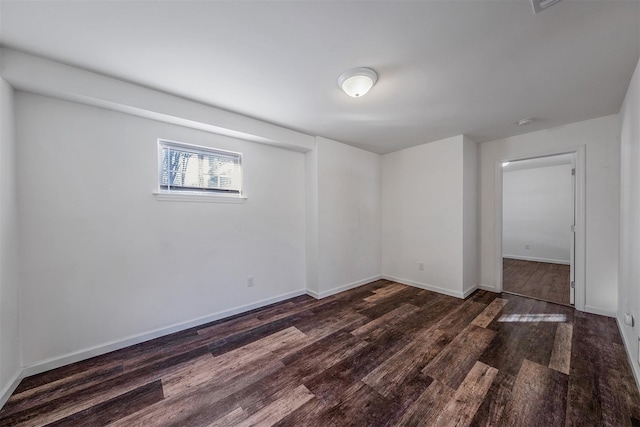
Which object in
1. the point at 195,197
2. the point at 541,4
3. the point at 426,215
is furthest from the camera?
the point at 426,215

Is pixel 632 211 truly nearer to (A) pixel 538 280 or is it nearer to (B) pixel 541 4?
(B) pixel 541 4

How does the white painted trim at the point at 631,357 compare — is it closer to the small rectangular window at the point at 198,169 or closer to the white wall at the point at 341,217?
the white wall at the point at 341,217

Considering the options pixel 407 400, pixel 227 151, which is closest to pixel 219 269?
pixel 227 151

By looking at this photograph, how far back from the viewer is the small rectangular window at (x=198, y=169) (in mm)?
2338

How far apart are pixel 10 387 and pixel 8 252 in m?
0.94

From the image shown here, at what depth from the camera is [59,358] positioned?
183 centimetres

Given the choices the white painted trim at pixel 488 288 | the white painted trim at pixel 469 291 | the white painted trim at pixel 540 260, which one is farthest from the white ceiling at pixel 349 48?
the white painted trim at pixel 540 260

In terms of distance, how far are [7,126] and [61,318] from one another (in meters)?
1.51

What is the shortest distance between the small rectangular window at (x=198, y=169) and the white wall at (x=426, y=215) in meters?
2.70

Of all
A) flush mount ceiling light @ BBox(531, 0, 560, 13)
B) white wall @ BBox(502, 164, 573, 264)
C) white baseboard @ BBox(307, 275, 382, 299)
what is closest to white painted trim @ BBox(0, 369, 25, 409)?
white baseboard @ BBox(307, 275, 382, 299)

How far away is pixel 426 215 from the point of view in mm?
3611

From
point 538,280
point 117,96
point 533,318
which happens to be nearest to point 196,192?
point 117,96

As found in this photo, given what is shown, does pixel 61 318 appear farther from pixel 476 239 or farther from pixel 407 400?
pixel 476 239

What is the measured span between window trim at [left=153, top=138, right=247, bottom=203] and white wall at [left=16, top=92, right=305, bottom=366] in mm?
51
